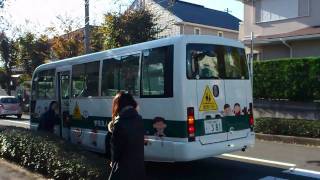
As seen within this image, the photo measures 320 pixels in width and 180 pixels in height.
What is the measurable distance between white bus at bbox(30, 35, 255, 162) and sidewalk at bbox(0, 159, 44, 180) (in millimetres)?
2036

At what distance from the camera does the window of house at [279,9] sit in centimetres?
2358

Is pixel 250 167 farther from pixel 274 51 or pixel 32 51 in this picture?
pixel 32 51

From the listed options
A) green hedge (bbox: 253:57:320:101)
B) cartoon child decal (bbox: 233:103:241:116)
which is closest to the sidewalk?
cartoon child decal (bbox: 233:103:241:116)

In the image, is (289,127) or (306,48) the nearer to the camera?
(289,127)

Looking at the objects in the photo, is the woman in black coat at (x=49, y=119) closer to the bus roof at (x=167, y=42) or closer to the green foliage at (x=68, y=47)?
the bus roof at (x=167, y=42)

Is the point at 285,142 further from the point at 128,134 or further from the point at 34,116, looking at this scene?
the point at 128,134

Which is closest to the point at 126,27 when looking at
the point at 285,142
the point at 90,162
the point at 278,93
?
the point at 278,93

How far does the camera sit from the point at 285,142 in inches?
577

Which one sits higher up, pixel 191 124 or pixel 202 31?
pixel 202 31

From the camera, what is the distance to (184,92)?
8.68m

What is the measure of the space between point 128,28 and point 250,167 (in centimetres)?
1692

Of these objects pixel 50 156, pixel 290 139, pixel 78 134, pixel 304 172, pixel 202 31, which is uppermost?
pixel 202 31

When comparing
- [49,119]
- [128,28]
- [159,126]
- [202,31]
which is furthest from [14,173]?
[202,31]

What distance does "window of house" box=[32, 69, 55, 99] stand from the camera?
14055 millimetres
